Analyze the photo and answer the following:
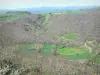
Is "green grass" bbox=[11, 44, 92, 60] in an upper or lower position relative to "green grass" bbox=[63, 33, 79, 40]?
upper

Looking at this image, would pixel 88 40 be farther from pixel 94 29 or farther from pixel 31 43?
pixel 31 43

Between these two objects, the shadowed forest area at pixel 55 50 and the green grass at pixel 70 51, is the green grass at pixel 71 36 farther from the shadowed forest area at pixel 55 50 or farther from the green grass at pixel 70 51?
the green grass at pixel 70 51

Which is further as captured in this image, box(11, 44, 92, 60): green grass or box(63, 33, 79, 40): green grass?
box(63, 33, 79, 40): green grass

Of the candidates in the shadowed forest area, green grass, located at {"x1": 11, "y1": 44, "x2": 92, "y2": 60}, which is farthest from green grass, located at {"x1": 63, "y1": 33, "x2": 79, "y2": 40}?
green grass, located at {"x1": 11, "y1": 44, "x2": 92, "y2": 60}

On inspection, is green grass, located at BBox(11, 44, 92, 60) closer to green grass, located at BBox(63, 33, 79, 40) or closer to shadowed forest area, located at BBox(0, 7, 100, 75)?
shadowed forest area, located at BBox(0, 7, 100, 75)

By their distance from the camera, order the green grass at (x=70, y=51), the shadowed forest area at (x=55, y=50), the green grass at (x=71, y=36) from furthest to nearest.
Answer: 1. the green grass at (x=71, y=36)
2. the green grass at (x=70, y=51)
3. the shadowed forest area at (x=55, y=50)

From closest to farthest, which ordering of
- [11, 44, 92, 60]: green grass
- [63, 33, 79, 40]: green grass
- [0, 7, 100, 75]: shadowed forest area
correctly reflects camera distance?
[0, 7, 100, 75]: shadowed forest area → [11, 44, 92, 60]: green grass → [63, 33, 79, 40]: green grass

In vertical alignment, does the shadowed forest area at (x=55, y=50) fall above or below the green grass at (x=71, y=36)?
above

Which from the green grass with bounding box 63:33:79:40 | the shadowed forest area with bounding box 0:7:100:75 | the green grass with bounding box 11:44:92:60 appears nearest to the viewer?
the shadowed forest area with bounding box 0:7:100:75

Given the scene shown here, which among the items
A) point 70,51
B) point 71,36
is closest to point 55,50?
point 70,51

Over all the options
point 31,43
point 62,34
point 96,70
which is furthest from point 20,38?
point 96,70

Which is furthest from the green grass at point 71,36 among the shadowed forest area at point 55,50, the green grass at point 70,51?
the green grass at point 70,51

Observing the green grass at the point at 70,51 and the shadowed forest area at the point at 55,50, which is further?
the green grass at the point at 70,51
